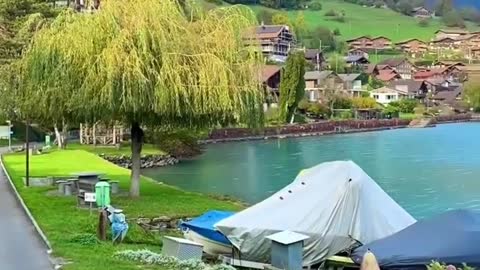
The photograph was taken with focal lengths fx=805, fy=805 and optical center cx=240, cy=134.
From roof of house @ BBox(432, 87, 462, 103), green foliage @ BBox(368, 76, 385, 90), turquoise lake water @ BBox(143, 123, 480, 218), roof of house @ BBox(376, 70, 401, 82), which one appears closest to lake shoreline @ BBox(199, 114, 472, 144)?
turquoise lake water @ BBox(143, 123, 480, 218)

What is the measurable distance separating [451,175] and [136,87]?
3181 cm

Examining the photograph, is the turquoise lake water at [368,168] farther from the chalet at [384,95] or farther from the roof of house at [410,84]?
the roof of house at [410,84]

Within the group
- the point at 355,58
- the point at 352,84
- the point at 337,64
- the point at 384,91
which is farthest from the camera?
the point at 355,58

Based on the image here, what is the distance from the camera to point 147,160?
59.1m

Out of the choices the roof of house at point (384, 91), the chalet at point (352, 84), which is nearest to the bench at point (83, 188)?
the chalet at point (352, 84)

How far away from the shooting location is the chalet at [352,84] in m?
149

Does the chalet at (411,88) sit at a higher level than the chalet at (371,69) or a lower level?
lower

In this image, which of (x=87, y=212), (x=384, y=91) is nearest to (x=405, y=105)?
(x=384, y=91)

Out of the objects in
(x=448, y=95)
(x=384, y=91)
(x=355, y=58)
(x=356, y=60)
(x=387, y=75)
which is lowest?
(x=448, y=95)

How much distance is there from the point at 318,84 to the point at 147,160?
269 feet

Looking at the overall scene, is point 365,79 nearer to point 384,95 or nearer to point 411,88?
point 411,88

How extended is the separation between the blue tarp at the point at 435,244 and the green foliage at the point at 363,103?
123345 mm

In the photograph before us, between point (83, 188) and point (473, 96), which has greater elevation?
point (473, 96)

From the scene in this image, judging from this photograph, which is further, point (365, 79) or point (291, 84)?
point (365, 79)
